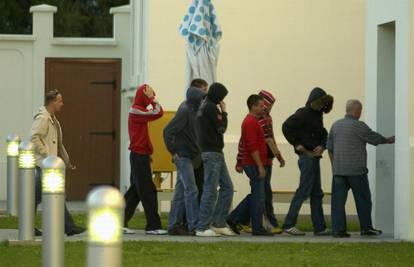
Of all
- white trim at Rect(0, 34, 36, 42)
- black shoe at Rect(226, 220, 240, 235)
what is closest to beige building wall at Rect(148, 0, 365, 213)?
white trim at Rect(0, 34, 36, 42)

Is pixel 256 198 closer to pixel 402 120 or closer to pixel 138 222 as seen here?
pixel 402 120

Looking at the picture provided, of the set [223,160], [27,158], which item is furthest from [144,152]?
[27,158]

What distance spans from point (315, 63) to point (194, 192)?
23.3ft

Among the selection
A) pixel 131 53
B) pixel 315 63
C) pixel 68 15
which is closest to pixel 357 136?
pixel 315 63

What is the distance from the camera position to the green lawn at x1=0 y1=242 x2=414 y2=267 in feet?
46.9

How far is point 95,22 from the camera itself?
54.1 m

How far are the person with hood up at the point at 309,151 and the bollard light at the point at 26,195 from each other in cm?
388

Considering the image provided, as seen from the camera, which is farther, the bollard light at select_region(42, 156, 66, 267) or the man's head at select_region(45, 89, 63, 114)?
the man's head at select_region(45, 89, 63, 114)

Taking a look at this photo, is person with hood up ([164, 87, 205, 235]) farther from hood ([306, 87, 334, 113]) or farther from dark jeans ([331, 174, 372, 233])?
dark jeans ([331, 174, 372, 233])

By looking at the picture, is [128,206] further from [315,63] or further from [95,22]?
[95,22]

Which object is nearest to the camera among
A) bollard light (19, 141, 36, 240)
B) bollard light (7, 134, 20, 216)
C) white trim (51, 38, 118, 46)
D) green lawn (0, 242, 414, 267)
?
green lawn (0, 242, 414, 267)

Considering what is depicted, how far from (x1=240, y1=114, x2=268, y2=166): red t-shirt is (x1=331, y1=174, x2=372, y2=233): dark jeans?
1088mm

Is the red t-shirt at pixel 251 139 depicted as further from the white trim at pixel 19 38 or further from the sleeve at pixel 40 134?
the white trim at pixel 19 38

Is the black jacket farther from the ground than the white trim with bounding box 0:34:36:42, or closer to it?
closer to it
